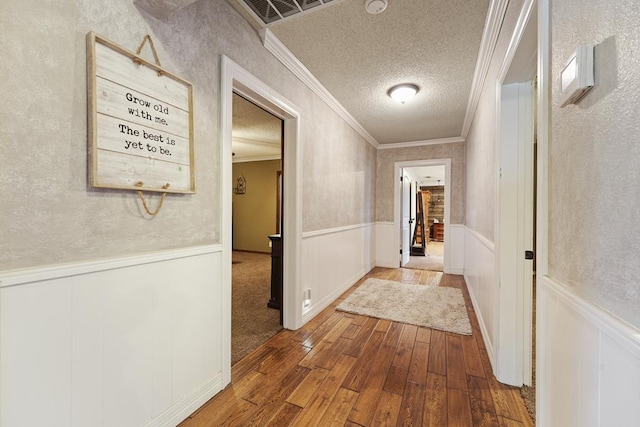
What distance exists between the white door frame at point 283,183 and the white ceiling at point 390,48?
0.44 meters

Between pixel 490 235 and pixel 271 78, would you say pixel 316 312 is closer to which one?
pixel 490 235

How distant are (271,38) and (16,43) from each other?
1.48m

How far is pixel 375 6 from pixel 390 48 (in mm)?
510

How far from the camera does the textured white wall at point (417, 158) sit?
15.2 ft

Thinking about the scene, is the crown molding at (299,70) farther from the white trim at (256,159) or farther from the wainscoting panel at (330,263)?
the white trim at (256,159)

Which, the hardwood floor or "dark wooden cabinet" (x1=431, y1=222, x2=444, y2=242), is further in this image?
"dark wooden cabinet" (x1=431, y1=222, x2=444, y2=242)

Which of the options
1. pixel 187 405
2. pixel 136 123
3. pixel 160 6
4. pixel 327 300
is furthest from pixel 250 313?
pixel 160 6

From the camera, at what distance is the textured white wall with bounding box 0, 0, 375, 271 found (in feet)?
2.77

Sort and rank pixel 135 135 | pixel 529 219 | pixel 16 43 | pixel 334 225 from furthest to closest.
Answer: pixel 334 225 < pixel 529 219 < pixel 135 135 < pixel 16 43

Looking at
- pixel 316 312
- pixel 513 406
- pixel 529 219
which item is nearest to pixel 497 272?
pixel 529 219

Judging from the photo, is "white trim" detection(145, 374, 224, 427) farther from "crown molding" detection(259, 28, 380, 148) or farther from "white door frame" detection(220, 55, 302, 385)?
"crown molding" detection(259, 28, 380, 148)

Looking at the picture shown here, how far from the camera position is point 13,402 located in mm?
841

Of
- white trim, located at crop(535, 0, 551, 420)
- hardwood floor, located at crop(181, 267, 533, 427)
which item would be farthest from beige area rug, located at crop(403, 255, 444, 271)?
white trim, located at crop(535, 0, 551, 420)

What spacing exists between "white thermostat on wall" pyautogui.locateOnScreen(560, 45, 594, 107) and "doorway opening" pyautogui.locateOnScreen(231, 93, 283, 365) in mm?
2246
